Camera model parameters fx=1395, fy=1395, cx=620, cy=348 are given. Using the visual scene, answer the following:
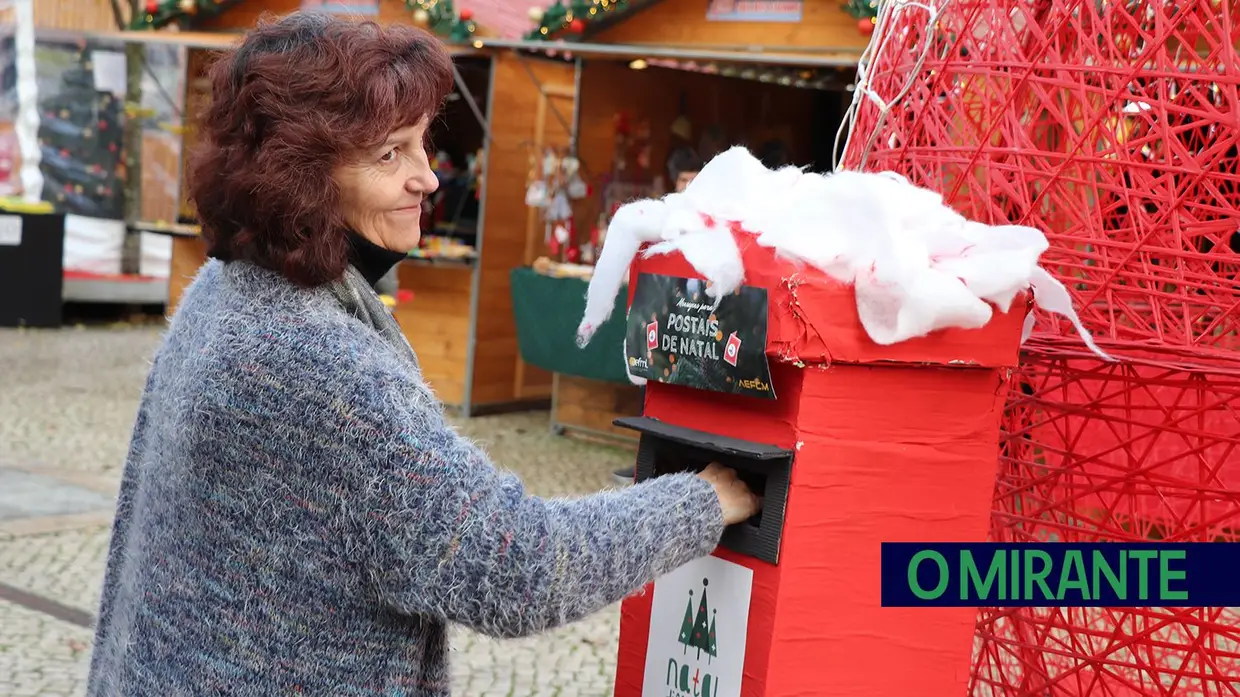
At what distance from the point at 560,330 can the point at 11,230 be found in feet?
18.6

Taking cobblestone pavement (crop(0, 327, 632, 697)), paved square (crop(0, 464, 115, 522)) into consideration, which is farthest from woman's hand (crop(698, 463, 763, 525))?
paved square (crop(0, 464, 115, 522))

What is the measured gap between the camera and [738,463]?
189cm

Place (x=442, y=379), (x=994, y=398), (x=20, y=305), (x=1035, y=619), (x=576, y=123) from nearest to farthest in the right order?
(x=994, y=398) < (x=1035, y=619) < (x=576, y=123) < (x=442, y=379) < (x=20, y=305)

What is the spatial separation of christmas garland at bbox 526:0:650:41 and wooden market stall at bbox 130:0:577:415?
0.42 m

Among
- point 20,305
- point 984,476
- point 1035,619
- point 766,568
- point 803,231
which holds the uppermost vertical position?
point 803,231

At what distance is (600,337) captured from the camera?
7.88 meters

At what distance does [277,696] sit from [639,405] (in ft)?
21.8

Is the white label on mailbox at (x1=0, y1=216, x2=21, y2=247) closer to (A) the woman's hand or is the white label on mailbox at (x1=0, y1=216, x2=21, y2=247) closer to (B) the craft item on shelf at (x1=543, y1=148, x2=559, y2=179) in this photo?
(B) the craft item on shelf at (x1=543, y1=148, x2=559, y2=179)

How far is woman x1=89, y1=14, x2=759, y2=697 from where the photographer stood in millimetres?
1583

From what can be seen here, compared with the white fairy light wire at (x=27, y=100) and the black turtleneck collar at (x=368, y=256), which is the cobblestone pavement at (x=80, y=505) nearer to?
the black turtleneck collar at (x=368, y=256)

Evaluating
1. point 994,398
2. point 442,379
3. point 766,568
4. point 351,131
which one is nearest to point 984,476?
point 994,398

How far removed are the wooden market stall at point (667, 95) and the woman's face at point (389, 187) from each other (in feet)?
17.8

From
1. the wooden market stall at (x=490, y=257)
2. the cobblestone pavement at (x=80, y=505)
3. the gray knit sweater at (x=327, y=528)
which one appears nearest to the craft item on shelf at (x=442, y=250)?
the wooden market stall at (x=490, y=257)

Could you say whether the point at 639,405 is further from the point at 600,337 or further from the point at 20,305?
the point at 20,305
